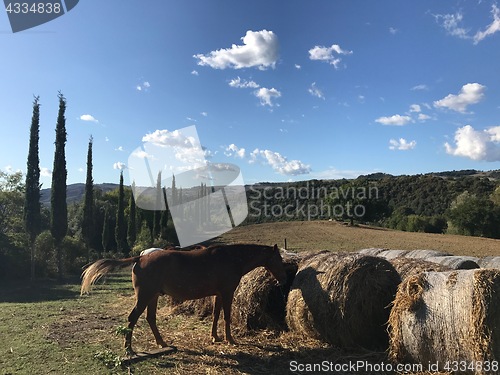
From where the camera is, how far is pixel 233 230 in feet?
157

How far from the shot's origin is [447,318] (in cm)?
435

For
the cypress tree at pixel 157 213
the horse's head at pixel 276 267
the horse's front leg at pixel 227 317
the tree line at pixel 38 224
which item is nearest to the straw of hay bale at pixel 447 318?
the horse's head at pixel 276 267

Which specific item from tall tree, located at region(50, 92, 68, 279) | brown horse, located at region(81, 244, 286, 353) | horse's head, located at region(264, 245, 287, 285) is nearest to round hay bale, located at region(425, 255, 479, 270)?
horse's head, located at region(264, 245, 287, 285)

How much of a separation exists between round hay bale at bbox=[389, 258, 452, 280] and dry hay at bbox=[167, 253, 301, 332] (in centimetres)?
200

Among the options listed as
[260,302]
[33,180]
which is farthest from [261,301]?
[33,180]

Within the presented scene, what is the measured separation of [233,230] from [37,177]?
96.3 feet

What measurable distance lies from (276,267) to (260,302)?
0.76 metres

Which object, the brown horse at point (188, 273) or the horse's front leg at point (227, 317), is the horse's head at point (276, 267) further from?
the horse's front leg at point (227, 317)

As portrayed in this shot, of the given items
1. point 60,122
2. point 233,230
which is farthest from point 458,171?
point 60,122

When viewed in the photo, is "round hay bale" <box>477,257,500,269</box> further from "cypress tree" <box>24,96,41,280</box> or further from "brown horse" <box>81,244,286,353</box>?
"cypress tree" <box>24,96,41,280</box>

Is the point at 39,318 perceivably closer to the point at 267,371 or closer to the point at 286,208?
the point at 267,371

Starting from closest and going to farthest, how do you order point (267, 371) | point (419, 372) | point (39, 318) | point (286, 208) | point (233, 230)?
1. point (419, 372)
2. point (267, 371)
3. point (39, 318)
4. point (233, 230)
5. point (286, 208)

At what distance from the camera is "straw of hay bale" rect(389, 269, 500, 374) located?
13.4 ft

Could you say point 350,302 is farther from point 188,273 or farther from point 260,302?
point 188,273
